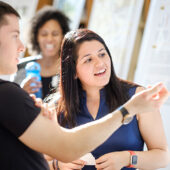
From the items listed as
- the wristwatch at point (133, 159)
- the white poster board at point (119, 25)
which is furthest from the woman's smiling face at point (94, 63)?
the white poster board at point (119, 25)

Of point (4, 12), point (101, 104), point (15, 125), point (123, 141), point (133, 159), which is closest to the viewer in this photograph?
point (15, 125)

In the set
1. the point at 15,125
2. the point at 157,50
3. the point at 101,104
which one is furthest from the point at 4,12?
the point at 157,50

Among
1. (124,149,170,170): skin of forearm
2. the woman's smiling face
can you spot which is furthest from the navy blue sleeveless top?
the woman's smiling face

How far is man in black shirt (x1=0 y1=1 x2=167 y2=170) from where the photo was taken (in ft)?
2.77

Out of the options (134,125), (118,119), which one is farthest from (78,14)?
(118,119)

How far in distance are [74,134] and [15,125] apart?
0.19m

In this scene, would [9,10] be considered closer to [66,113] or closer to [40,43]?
[66,113]

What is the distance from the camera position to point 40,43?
275cm

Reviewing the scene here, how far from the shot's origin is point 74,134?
0.90 metres

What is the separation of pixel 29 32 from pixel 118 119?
2175 millimetres

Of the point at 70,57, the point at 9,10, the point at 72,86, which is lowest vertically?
the point at 72,86

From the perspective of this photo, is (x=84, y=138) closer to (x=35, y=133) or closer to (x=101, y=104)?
(x=35, y=133)

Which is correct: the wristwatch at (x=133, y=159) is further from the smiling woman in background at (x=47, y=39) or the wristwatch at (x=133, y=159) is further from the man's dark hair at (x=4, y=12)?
the smiling woman in background at (x=47, y=39)

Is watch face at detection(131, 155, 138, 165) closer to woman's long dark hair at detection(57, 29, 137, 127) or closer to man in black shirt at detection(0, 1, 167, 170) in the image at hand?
woman's long dark hair at detection(57, 29, 137, 127)
